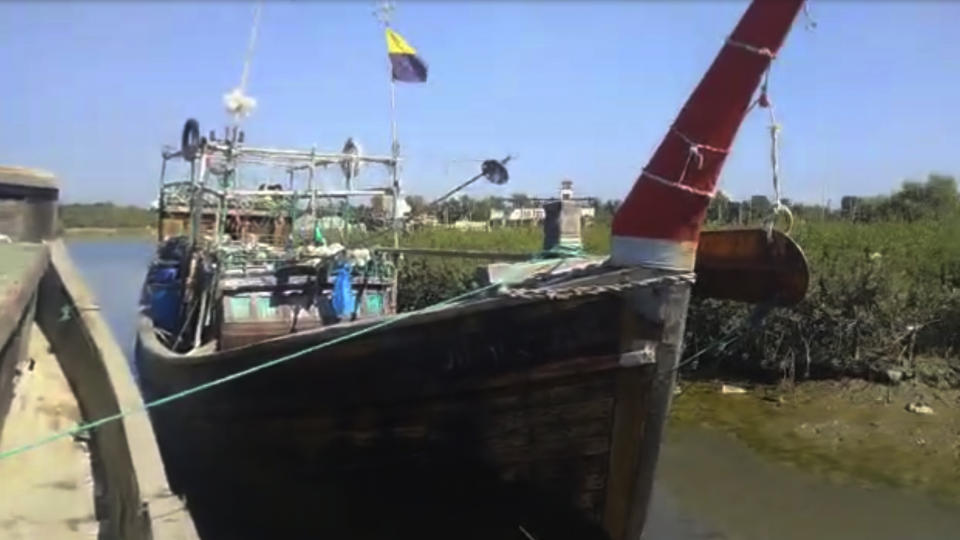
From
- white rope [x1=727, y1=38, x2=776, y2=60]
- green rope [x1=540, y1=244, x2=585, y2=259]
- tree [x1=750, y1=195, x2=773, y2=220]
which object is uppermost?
→ white rope [x1=727, y1=38, x2=776, y2=60]

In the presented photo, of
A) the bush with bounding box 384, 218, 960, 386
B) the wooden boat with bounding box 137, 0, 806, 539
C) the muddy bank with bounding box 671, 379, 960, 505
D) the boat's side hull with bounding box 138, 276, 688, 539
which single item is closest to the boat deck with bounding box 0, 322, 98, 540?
the wooden boat with bounding box 137, 0, 806, 539

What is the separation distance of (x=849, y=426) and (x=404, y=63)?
685 centimetres

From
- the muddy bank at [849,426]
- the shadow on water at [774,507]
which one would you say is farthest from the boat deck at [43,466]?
the muddy bank at [849,426]

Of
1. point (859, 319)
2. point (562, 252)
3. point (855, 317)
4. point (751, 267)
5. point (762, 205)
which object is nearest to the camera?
point (751, 267)

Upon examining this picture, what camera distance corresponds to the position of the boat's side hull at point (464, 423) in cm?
597

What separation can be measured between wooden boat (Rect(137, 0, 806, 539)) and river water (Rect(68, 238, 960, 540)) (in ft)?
6.05

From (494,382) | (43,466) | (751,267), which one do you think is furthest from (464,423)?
(43,466)

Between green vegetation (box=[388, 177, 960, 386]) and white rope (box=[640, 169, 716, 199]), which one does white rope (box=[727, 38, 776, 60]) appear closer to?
white rope (box=[640, 169, 716, 199])

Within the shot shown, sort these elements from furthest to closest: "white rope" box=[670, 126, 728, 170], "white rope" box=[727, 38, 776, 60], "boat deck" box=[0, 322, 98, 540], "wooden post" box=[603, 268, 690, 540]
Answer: "wooden post" box=[603, 268, 690, 540]
"white rope" box=[670, 126, 728, 170]
"white rope" box=[727, 38, 776, 60]
"boat deck" box=[0, 322, 98, 540]

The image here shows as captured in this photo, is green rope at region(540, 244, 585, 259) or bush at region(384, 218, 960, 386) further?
bush at region(384, 218, 960, 386)

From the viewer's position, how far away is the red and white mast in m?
5.20

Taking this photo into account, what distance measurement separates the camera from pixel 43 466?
4.97m

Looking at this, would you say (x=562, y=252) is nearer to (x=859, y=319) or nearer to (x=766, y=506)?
(x=766, y=506)

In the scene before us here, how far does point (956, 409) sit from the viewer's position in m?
12.1
